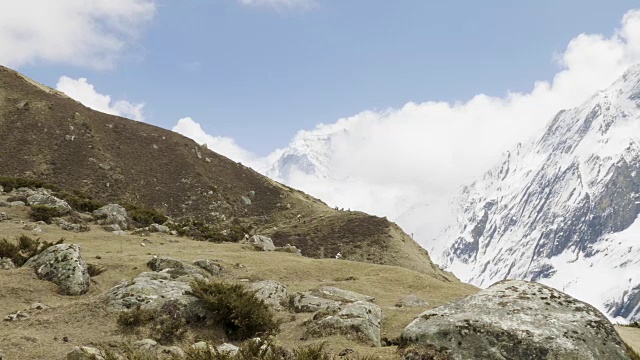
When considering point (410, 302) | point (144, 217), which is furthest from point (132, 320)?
point (144, 217)

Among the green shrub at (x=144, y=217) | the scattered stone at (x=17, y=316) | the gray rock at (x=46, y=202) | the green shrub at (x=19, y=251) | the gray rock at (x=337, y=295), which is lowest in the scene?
the scattered stone at (x=17, y=316)

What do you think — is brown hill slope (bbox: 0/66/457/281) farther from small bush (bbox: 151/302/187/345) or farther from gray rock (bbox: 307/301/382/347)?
small bush (bbox: 151/302/187/345)

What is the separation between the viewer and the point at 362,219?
65.7m

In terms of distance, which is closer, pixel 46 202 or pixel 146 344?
pixel 146 344

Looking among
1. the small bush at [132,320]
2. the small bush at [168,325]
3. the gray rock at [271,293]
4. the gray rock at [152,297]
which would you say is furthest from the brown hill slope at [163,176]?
the small bush at [132,320]

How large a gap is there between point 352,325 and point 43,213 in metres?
28.1

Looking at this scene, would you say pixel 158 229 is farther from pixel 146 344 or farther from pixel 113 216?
pixel 146 344

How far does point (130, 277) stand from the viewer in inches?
861

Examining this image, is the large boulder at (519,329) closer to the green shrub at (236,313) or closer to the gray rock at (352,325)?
the gray rock at (352,325)

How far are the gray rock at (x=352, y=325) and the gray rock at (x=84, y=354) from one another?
571cm

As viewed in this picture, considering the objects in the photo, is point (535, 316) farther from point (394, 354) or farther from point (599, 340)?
point (394, 354)

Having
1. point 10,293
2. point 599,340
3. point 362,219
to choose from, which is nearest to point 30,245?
point 10,293

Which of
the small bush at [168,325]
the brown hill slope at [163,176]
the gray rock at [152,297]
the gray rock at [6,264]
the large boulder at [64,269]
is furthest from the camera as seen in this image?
the brown hill slope at [163,176]

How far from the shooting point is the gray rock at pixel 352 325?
13945 mm
